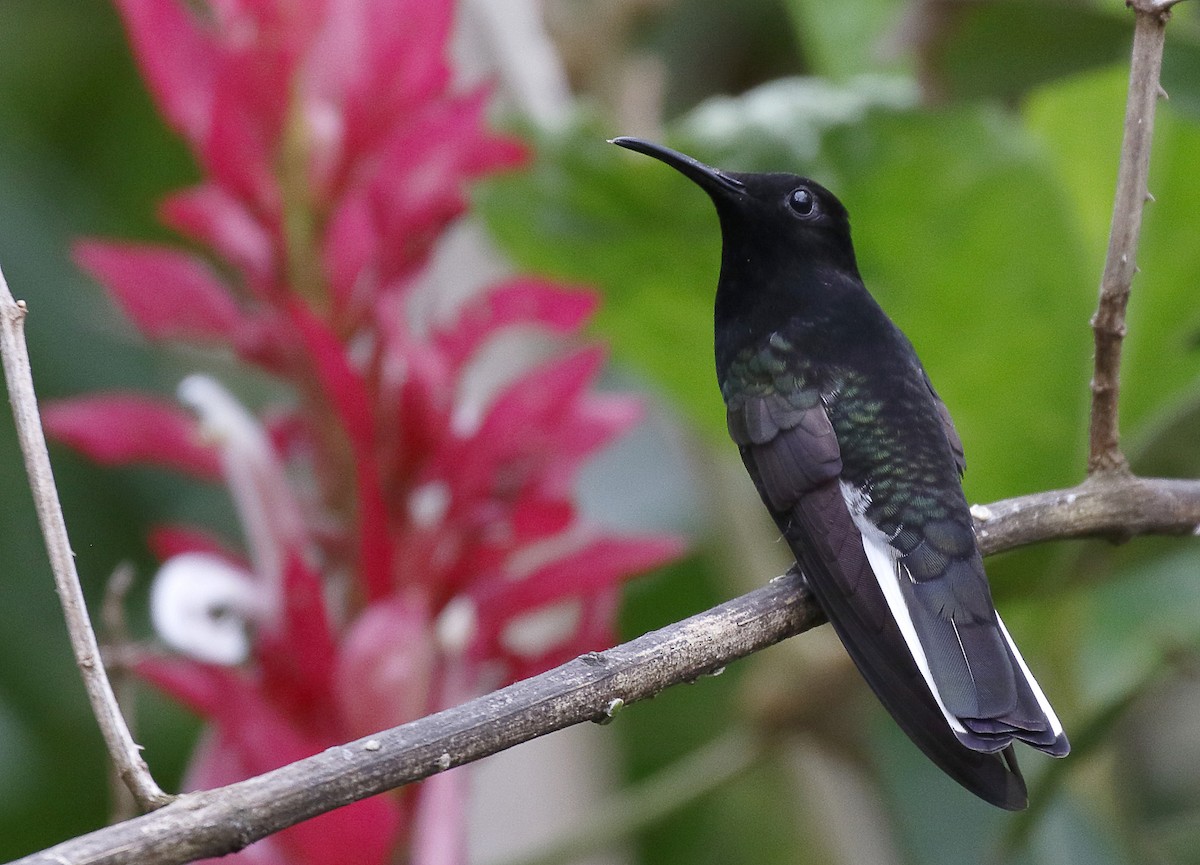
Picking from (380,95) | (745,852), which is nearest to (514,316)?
(380,95)

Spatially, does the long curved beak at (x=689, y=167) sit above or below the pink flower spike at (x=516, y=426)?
above

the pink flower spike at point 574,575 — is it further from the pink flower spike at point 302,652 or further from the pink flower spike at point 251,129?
the pink flower spike at point 251,129

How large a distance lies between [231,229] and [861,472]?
590 mm

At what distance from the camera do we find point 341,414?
1250 millimetres

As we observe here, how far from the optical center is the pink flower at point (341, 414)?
1.23 meters

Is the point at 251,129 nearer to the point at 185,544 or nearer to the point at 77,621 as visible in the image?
the point at 185,544

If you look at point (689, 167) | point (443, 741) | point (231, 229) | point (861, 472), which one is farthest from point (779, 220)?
point (443, 741)

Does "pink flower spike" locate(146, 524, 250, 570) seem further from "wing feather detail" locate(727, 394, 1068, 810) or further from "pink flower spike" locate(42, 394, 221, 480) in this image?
"wing feather detail" locate(727, 394, 1068, 810)

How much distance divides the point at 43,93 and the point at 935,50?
65.2 inches

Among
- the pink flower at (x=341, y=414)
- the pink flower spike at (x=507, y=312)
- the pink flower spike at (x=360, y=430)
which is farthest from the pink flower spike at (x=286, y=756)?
the pink flower spike at (x=507, y=312)

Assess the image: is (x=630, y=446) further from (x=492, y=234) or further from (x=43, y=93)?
(x=43, y=93)

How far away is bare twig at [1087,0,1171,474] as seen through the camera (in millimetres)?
1047

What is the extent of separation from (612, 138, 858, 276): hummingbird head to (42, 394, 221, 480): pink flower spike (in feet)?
1.74

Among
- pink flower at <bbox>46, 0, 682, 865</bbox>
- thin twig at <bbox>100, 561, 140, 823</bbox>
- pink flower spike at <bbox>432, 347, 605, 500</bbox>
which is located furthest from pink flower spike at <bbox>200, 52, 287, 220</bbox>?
thin twig at <bbox>100, 561, 140, 823</bbox>
